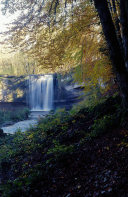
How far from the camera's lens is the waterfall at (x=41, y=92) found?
87.4 ft

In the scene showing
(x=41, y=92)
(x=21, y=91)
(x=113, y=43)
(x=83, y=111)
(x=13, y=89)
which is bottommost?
(x=83, y=111)

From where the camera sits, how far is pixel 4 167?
243 inches

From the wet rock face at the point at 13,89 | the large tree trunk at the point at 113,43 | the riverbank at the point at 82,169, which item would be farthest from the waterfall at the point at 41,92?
the large tree trunk at the point at 113,43

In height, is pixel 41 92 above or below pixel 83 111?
above

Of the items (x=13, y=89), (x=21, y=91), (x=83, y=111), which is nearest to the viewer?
(x=83, y=111)

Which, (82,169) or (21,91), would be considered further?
(21,91)

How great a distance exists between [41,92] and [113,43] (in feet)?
77.8

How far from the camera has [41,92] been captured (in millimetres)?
27578

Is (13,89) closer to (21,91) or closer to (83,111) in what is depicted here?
(21,91)

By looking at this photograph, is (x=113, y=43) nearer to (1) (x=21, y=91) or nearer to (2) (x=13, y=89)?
(1) (x=21, y=91)

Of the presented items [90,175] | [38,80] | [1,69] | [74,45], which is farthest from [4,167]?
[1,69]

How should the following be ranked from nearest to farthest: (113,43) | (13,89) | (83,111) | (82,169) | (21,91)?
(82,169) → (113,43) → (83,111) → (13,89) → (21,91)

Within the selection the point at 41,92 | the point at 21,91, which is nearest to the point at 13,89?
the point at 21,91

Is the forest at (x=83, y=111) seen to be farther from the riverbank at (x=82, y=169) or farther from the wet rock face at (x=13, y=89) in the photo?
the wet rock face at (x=13, y=89)
